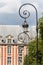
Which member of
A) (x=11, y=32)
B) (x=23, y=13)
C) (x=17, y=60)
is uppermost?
(x=23, y=13)

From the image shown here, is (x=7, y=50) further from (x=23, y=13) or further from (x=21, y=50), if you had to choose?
(x=23, y=13)

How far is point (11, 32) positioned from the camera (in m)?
103

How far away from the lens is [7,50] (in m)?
103

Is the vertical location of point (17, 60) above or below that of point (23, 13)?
below

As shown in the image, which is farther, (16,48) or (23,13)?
(16,48)

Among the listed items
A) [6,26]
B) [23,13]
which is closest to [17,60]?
[6,26]

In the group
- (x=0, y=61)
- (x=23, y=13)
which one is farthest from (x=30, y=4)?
(x=0, y=61)

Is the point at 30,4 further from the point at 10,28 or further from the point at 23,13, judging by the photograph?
the point at 10,28

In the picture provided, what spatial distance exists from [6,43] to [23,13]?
7400 centimetres

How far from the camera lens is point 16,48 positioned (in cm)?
10306

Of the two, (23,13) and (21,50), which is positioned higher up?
(23,13)

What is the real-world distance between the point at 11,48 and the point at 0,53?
A: 110 inches

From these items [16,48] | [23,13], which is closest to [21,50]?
[16,48]

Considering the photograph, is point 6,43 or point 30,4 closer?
point 30,4
